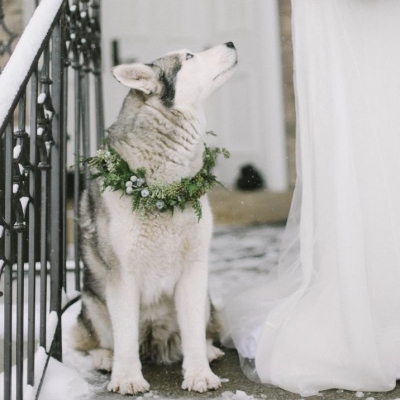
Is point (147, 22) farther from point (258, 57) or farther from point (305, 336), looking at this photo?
point (305, 336)

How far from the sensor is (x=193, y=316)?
264 centimetres

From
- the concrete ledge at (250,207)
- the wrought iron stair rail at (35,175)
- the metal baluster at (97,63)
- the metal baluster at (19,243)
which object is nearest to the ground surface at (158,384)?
the wrought iron stair rail at (35,175)

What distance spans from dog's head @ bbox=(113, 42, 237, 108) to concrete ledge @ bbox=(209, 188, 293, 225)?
428 centimetres

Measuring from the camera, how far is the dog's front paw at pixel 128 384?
2.47m

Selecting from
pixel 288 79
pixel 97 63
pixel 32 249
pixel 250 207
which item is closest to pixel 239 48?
pixel 288 79

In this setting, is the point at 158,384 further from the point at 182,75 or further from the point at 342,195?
the point at 182,75

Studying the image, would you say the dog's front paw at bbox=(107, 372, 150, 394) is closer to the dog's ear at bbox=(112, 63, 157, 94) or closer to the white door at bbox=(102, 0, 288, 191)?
the dog's ear at bbox=(112, 63, 157, 94)

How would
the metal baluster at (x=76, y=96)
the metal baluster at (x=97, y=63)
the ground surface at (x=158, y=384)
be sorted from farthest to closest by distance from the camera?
the metal baluster at (x=97, y=63) → the metal baluster at (x=76, y=96) → the ground surface at (x=158, y=384)

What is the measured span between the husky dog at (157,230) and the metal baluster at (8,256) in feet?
1.76

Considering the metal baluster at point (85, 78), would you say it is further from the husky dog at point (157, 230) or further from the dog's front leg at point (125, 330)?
the dog's front leg at point (125, 330)

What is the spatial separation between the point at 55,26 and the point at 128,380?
1.47 meters

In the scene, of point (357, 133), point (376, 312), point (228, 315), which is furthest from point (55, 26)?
point (376, 312)

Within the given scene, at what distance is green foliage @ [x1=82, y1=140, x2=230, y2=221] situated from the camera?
2467 mm

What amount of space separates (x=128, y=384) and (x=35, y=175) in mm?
878
